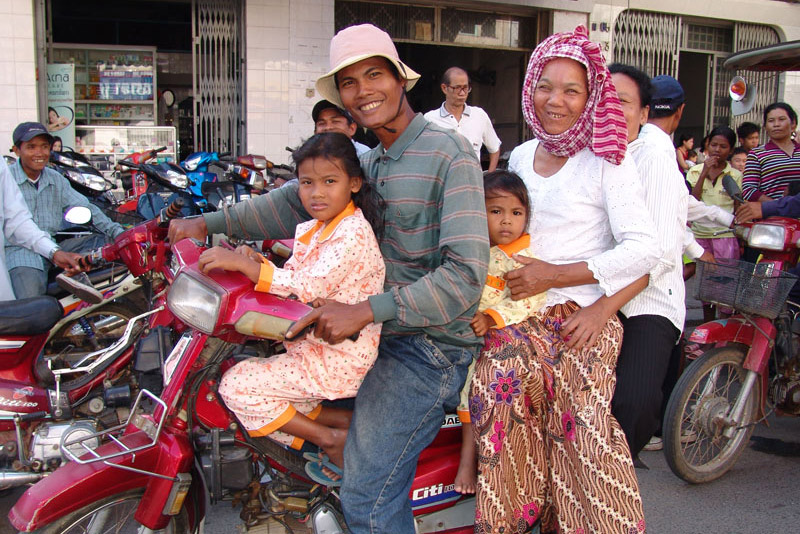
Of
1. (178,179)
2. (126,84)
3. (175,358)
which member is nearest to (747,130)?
(178,179)

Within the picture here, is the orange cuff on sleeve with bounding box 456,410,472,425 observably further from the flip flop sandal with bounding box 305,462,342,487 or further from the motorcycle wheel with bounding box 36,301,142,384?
the motorcycle wheel with bounding box 36,301,142,384

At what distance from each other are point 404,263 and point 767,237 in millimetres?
2736

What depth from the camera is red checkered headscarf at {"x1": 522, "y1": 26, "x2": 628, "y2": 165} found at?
7.13 feet

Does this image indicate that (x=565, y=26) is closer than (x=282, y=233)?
No

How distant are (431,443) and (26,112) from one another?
291 inches

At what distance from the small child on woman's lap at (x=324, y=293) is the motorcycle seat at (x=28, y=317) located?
5.64ft

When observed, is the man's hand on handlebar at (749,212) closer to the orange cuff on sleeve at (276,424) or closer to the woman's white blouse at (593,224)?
the woman's white blouse at (593,224)

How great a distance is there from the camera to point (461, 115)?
22.7 feet

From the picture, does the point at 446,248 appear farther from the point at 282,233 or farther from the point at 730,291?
the point at 730,291

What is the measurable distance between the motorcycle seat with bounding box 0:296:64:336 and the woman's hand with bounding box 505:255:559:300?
2302 mm

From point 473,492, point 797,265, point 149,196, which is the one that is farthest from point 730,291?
point 149,196

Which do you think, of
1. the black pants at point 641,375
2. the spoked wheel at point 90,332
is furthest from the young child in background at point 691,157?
the black pants at point 641,375

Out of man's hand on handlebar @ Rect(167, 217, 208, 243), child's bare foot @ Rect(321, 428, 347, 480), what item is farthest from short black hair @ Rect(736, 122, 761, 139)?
child's bare foot @ Rect(321, 428, 347, 480)

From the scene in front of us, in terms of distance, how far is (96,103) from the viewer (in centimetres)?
864
